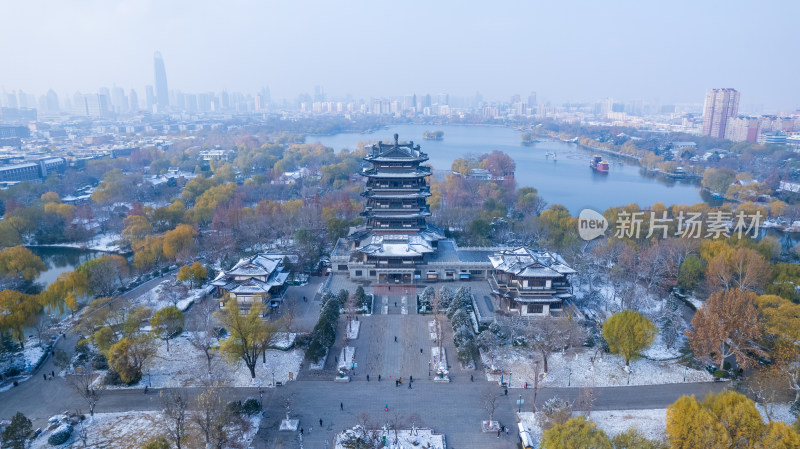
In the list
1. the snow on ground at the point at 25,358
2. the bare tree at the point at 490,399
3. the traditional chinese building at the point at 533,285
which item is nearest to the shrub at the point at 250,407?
the bare tree at the point at 490,399

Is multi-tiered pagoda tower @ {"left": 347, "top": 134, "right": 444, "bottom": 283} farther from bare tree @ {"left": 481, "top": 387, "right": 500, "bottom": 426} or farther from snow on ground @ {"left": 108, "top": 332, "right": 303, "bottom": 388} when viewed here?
bare tree @ {"left": 481, "top": 387, "right": 500, "bottom": 426}

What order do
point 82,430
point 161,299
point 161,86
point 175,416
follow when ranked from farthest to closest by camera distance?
point 161,86, point 161,299, point 82,430, point 175,416

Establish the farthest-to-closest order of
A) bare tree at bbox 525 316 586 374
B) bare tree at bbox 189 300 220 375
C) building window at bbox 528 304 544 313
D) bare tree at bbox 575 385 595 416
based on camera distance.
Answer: building window at bbox 528 304 544 313 < bare tree at bbox 525 316 586 374 < bare tree at bbox 189 300 220 375 < bare tree at bbox 575 385 595 416

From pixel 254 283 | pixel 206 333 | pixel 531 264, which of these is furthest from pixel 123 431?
pixel 531 264

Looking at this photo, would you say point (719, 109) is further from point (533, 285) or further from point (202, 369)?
point (202, 369)

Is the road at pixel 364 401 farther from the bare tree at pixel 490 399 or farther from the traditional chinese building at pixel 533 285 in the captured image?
the traditional chinese building at pixel 533 285

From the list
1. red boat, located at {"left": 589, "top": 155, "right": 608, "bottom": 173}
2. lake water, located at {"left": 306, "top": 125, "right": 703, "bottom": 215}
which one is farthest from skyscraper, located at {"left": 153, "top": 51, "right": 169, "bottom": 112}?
red boat, located at {"left": 589, "top": 155, "right": 608, "bottom": 173}

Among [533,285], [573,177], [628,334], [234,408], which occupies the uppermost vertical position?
[533,285]
